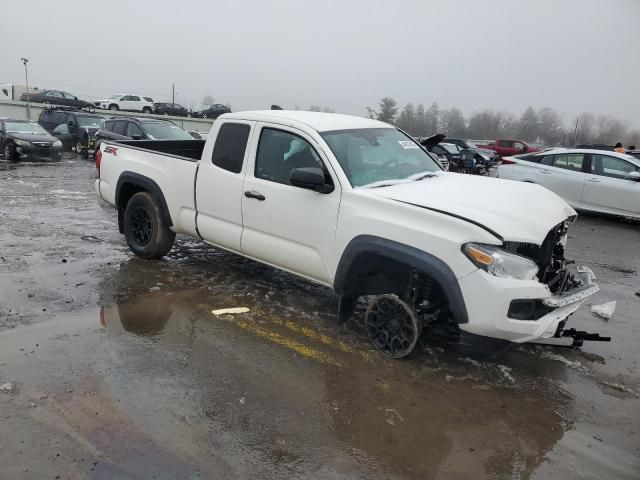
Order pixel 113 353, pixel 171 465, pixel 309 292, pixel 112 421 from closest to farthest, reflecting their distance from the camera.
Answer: pixel 171 465, pixel 112 421, pixel 113 353, pixel 309 292

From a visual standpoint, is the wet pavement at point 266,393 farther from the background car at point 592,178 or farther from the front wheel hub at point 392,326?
the background car at point 592,178

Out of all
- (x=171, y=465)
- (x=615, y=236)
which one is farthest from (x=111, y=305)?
(x=615, y=236)

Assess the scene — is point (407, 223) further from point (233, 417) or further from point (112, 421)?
point (112, 421)

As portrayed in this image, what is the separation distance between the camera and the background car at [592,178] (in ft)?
37.9

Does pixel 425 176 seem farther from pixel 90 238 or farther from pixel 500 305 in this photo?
pixel 90 238

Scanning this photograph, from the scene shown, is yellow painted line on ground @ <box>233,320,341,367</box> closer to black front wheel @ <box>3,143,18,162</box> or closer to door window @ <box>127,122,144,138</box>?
door window @ <box>127,122,144,138</box>

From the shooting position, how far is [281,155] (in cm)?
507

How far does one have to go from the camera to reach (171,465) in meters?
2.98

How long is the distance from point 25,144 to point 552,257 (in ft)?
61.2

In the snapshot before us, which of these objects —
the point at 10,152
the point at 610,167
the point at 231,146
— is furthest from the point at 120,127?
the point at 610,167

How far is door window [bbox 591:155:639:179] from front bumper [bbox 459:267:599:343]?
9447 mm

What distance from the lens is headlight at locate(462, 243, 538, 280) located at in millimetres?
3652

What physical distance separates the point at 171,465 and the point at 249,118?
3.51 m

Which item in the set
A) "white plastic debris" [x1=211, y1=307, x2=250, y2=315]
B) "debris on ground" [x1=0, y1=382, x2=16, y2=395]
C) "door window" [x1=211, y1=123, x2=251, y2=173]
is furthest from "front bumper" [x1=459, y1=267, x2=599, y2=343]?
"debris on ground" [x1=0, y1=382, x2=16, y2=395]
